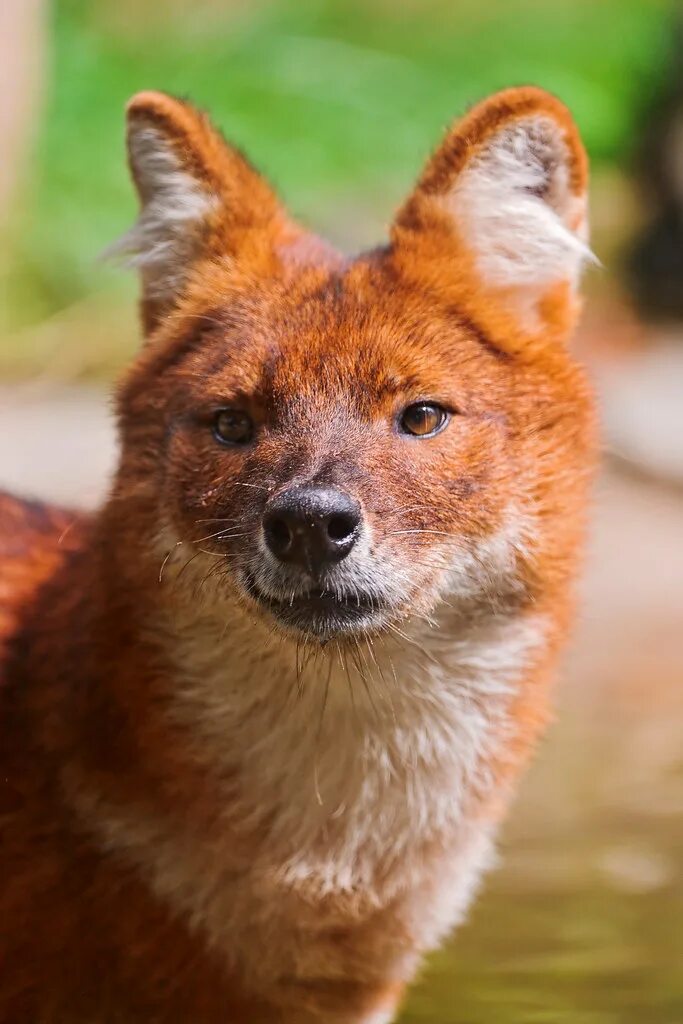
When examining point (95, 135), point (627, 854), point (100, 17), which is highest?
point (100, 17)

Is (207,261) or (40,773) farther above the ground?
(207,261)

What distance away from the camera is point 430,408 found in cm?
350

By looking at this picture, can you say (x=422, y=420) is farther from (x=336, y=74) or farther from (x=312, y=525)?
(x=336, y=74)

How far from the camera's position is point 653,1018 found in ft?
14.2

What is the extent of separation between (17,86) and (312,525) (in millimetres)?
6375

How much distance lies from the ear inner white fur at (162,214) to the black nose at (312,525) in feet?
3.35

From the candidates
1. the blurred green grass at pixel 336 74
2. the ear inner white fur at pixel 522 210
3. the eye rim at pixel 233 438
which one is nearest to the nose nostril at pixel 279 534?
the eye rim at pixel 233 438

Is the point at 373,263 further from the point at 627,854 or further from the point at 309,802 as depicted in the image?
the point at 627,854

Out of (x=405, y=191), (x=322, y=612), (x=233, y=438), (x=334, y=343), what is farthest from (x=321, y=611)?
(x=405, y=191)

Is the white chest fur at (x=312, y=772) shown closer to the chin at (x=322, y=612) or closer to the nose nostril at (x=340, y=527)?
the chin at (x=322, y=612)

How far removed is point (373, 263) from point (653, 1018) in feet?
7.72

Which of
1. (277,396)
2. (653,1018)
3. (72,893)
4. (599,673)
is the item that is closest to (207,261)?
(277,396)

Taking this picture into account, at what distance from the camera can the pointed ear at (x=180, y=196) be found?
3805 millimetres

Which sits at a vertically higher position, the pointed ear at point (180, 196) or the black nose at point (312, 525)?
the pointed ear at point (180, 196)
